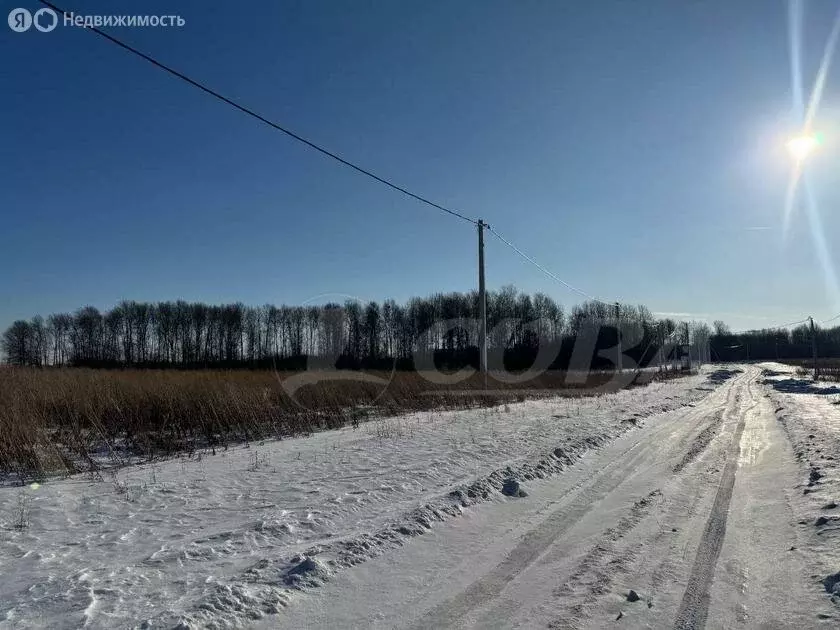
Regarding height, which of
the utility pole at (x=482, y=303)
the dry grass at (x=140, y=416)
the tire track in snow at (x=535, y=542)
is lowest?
the tire track in snow at (x=535, y=542)

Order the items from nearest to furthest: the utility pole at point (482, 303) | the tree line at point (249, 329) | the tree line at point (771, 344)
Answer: the utility pole at point (482, 303), the tree line at point (249, 329), the tree line at point (771, 344)

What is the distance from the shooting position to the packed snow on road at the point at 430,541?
11.8ft

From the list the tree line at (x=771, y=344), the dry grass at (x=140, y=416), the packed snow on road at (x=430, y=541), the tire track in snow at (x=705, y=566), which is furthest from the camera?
the tree line at (x=771, y=344)

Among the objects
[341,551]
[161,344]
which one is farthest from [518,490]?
[161,344]

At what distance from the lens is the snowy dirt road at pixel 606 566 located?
353cm

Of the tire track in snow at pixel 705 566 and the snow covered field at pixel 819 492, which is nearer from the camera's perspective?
the tire track in snow at pixel 705 566

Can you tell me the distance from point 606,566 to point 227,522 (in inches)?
151

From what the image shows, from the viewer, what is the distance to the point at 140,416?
11711mm

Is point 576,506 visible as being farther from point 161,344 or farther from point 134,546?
point 161,344

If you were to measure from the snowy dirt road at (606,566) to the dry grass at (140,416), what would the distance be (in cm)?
588

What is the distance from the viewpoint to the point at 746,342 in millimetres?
121812

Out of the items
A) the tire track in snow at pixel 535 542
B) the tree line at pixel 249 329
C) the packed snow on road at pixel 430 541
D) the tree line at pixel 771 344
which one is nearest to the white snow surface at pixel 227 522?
the packed snow on road at pixel 430 541

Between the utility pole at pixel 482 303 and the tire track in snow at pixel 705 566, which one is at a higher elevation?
Result: the utility pole at pixel 482 303

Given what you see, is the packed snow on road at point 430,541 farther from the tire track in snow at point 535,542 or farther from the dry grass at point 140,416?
the dry grass at point 140,416
